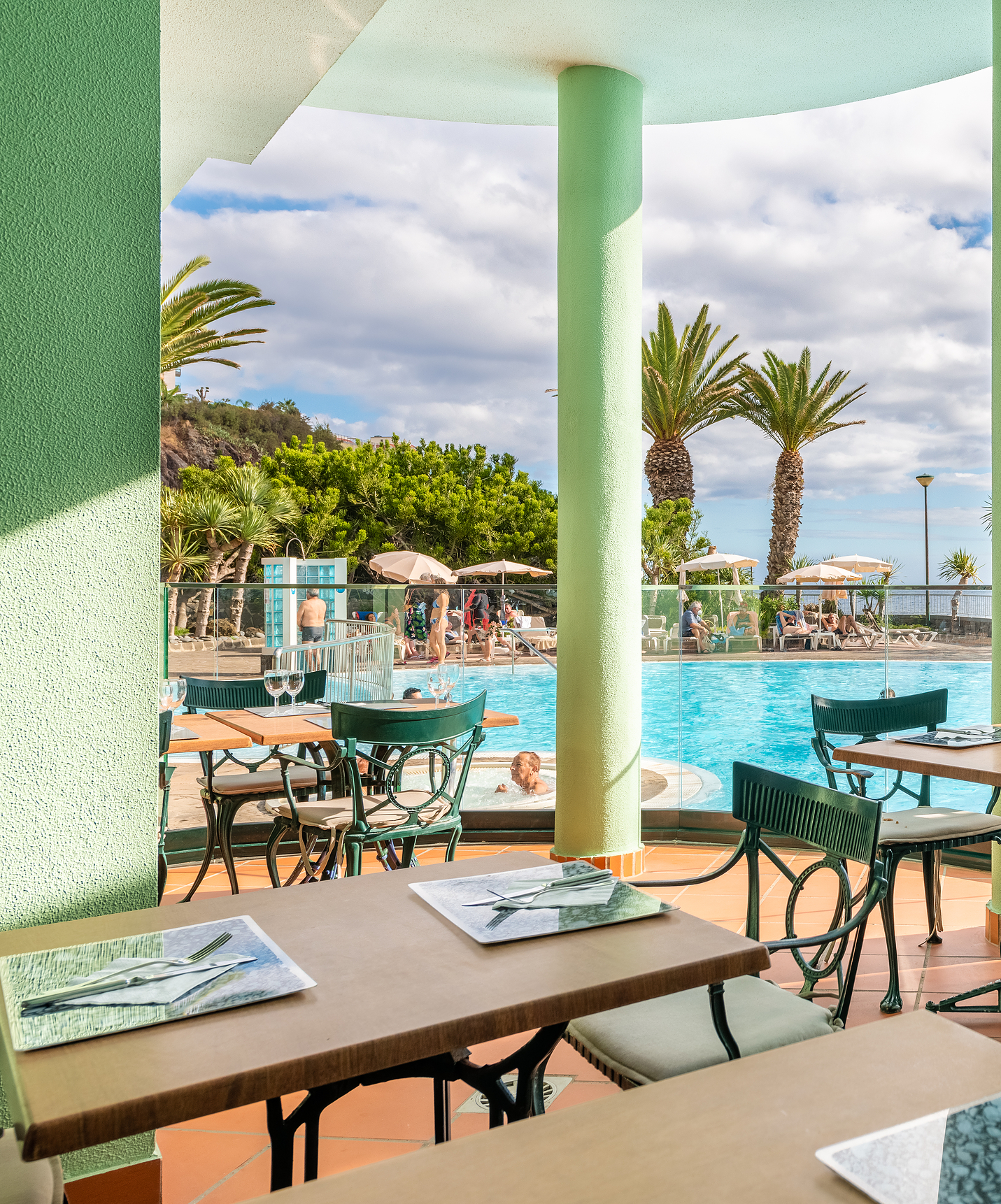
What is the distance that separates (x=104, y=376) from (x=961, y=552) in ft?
93.7

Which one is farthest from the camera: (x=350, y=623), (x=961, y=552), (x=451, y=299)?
(x=451, y=299)

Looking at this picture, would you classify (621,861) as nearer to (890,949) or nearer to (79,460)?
(890,949)

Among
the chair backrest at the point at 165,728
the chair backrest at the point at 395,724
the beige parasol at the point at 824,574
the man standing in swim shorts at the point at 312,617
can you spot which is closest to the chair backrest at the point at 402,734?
the chair backrest at the point at 395,724

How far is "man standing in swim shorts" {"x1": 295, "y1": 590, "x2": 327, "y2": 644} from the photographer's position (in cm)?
495

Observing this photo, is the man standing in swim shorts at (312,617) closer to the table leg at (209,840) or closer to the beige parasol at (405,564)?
the table leg at (209,840)

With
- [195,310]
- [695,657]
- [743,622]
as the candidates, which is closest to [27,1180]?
[695,657]

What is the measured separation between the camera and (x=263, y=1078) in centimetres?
85

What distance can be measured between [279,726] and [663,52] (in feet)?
10.2

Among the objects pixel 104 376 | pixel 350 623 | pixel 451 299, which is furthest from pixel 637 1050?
pixel 451 299

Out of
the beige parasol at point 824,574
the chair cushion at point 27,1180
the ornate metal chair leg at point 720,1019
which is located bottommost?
the chair cushion at point 27,1180

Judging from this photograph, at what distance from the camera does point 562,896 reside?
4.32 feet

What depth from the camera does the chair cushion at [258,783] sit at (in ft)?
12.1

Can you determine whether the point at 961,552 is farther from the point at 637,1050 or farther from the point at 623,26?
the point at 637,1050

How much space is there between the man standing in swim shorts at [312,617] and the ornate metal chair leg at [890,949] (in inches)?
121
